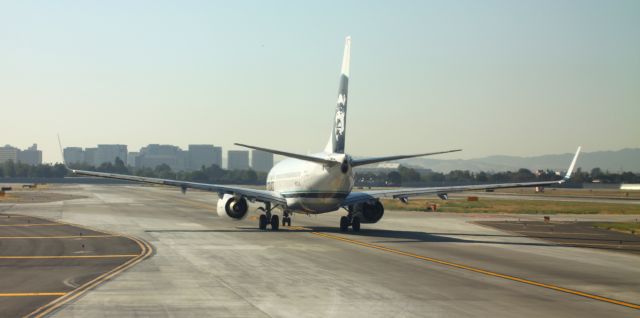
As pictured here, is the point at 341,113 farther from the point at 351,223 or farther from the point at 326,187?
the point at 351,223

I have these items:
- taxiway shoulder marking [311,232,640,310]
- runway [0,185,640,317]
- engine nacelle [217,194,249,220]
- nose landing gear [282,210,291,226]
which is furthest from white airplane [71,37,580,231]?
taxiway shoulder marking [311,232,640,310]

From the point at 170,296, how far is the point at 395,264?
1151cm

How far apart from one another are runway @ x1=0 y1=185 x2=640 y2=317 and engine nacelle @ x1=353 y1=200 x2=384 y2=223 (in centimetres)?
253

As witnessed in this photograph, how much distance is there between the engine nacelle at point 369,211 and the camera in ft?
163

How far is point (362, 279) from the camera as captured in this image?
86.8ft

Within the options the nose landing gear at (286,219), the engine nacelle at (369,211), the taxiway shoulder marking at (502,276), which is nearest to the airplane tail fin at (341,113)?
the engine nacelle at (369,211)

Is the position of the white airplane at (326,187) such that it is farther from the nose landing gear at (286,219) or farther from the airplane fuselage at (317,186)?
the nose landing gear at (286,219)

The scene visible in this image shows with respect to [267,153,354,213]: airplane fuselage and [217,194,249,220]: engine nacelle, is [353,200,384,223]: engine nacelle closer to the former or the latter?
[267,153,354,213]: airplane fuselage

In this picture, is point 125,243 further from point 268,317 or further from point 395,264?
point 268,317

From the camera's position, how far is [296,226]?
55.8 metres

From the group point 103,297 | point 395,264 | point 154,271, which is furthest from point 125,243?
point 103,297

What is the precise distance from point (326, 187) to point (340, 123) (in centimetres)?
402

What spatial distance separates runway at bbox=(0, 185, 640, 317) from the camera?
20.4 m

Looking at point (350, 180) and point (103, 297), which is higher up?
point (350, 180)
